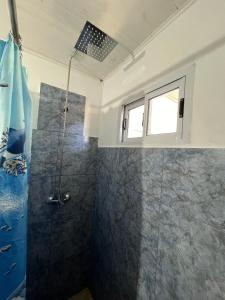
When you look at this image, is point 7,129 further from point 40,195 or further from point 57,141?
point 40,195

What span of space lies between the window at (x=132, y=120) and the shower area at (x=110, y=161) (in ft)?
0.04

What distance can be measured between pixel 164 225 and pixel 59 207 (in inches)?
42.2

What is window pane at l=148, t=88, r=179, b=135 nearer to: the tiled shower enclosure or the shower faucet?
the tiled shower enclosure

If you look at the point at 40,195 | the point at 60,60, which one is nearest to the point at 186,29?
the point at 60,60

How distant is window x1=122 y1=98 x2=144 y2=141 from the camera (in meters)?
1.36

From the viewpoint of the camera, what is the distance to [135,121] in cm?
142

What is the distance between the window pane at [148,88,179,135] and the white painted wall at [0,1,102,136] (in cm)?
79

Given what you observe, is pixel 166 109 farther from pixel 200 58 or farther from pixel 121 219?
pixel 121 219

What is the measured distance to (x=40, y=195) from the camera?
1.48 meters

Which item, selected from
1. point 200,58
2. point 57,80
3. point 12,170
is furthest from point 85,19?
point 12,170

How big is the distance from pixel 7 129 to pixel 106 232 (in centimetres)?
123

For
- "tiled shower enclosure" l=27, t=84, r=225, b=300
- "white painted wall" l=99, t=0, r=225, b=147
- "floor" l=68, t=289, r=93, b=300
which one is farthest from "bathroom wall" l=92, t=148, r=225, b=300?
"floor" l=68, t=289, r=93, b=300

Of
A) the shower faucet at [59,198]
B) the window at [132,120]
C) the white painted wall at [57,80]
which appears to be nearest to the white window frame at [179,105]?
the window at [132,120]

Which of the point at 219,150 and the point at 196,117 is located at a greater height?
the point at 196,117
